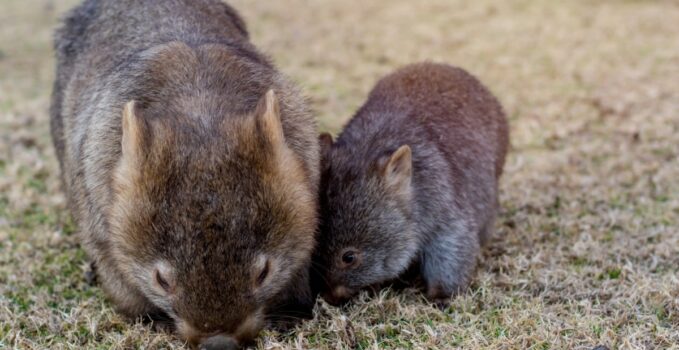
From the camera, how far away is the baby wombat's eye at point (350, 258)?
4.51m

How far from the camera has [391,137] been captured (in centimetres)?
505

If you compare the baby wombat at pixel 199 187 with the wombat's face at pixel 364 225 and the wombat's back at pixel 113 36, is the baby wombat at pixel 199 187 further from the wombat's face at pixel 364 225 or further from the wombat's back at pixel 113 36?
the wombat's face at pixel 364 225

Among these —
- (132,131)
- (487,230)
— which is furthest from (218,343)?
(487,230)

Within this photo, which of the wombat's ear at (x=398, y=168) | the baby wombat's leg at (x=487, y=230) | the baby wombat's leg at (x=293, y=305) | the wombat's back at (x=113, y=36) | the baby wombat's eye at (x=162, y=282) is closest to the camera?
the baby wombat's eye at (x=162, y=282)

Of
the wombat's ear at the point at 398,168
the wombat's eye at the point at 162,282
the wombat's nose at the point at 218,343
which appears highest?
the wombat's ear at the point at 398,168

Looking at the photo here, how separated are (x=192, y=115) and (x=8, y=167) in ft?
12.8

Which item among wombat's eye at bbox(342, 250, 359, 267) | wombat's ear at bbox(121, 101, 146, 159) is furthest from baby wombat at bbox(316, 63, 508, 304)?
wombat's ear at bbox(121, 101, 146, 159)

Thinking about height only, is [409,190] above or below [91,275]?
above

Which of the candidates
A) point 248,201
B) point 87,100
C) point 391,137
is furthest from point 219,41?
point 248,201

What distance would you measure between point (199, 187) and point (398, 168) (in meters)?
1.52

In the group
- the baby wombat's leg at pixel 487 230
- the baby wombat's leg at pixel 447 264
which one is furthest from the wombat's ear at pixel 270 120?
the baby wombat's leg at pixel 487 230

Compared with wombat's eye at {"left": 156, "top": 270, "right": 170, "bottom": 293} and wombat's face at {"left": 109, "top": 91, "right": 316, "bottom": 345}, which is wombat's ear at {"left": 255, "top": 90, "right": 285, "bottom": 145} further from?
wombat's eye at {"left": 156, "top": 270, "right": 170, "bottom": 293}

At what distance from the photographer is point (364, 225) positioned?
14.9 ft

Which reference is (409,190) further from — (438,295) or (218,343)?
(218,343)
